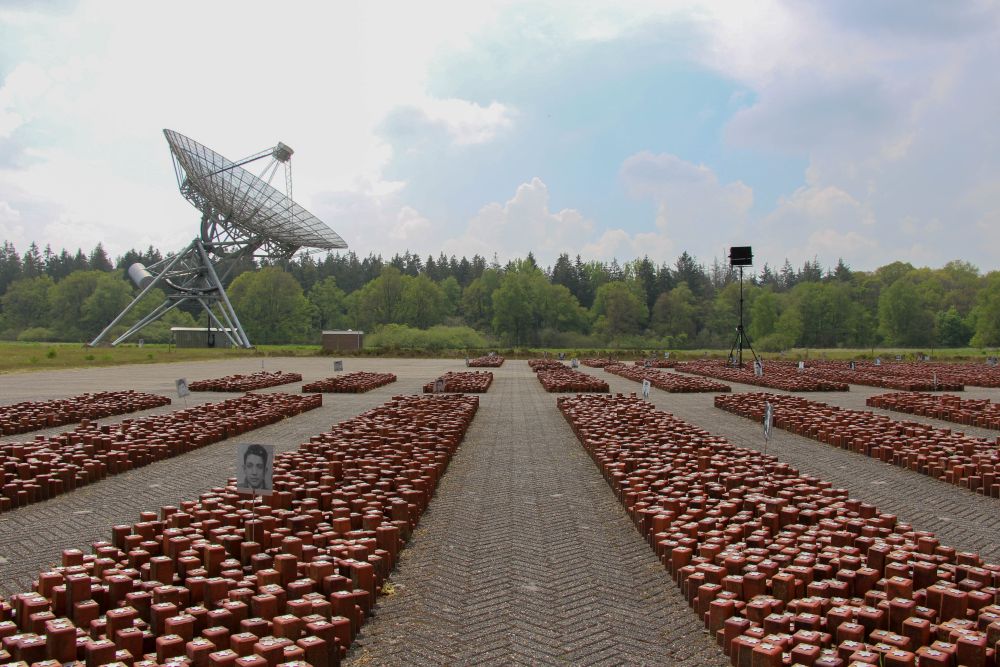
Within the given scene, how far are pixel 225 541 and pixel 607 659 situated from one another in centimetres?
361

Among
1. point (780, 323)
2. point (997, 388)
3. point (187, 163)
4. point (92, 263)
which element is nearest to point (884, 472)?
point (997, 388)

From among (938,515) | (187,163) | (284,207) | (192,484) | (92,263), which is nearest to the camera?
(938,515)

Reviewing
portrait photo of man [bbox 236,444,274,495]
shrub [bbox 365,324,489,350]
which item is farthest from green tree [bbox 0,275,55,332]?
portrait photo of man [bbox 236,444,274,495]

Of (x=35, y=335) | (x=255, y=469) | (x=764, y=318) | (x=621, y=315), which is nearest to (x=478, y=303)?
(x=621, y=315)

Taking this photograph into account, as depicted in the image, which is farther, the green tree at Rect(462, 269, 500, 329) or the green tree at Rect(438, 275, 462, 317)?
the green tree at Rect(438, 275, 462, 317)

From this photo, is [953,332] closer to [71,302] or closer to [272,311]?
[272,311]

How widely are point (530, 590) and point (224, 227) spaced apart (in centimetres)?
7218

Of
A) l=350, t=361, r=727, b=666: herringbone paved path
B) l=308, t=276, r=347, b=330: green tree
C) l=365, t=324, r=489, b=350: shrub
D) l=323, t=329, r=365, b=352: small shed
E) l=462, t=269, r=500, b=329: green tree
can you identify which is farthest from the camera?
l=462, t=269, r=500, b=329: green tree

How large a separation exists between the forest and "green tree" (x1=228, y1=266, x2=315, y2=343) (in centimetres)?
17

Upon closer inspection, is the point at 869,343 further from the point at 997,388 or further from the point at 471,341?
the point at 997,388

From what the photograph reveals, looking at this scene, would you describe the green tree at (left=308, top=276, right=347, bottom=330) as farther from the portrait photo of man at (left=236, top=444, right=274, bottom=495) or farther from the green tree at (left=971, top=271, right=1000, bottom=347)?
the portrait photo of man at (left=236, top=444, right=274, bottom=495)

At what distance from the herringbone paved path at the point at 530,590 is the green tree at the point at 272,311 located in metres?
115

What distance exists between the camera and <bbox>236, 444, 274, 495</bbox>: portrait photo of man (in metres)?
7.48

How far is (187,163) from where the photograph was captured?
61.2m
